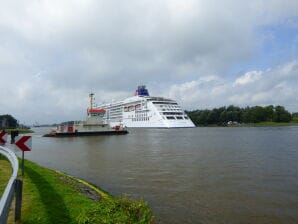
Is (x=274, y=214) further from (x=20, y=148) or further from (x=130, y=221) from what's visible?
(x=20, y=148)

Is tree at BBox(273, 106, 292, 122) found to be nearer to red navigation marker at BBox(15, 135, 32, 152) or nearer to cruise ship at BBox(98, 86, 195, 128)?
cruise ship at BBox(98, 86, 195, 128)

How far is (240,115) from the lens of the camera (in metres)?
141

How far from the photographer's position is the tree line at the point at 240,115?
12900 centimetres

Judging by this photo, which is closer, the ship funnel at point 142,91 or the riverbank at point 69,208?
the riverbank at point 69,208

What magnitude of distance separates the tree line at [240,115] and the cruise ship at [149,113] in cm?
3568

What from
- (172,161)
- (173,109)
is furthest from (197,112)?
(172,161)

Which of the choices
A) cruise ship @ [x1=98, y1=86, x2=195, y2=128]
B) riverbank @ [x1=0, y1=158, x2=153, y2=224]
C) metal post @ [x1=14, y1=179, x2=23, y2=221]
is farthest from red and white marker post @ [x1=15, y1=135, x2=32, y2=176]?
cruise ship @ [x1=98, y1=86, x2=195, y2=128]

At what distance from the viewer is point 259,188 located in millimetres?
13242

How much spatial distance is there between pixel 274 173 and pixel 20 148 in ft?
40.8

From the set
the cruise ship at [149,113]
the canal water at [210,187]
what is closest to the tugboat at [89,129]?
the cruise ship at [149,113]

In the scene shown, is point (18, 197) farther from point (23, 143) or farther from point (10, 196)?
point (23, 143)

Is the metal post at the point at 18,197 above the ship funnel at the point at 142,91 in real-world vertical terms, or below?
below

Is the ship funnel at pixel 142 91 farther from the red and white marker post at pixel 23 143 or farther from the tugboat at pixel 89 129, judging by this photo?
the red and white marker post at pixel 23 143

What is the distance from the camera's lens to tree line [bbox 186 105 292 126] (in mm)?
129000
